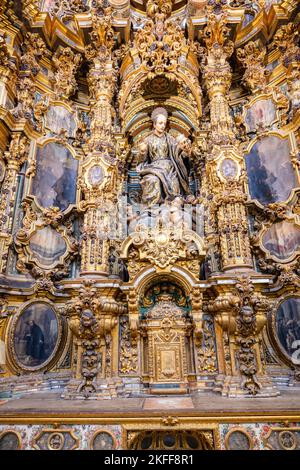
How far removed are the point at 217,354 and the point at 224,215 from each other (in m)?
3.20

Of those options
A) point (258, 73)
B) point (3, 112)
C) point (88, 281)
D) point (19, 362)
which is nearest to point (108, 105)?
point (3, 112)

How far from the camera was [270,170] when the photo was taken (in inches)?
340

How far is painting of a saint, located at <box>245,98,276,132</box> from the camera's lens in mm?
9008

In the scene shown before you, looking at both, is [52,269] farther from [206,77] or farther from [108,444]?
[206,77]

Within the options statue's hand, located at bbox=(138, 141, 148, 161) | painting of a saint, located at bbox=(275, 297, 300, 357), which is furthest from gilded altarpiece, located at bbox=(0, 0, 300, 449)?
statue's hand, located at bbox=(138, 141, 148, 161)

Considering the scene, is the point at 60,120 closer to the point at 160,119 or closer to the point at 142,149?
the point at 142,149

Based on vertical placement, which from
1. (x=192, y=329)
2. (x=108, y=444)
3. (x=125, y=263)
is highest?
(x=125, y=263)

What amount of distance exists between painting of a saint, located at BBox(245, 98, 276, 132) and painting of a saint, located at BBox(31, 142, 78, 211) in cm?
540

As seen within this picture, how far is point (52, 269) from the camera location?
7766 millimetres

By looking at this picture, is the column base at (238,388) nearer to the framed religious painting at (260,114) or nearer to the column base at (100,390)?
the column base at (100,390)

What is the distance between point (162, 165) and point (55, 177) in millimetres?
3067

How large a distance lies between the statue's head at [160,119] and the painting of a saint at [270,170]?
2.69m

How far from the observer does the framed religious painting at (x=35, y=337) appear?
6.76 m

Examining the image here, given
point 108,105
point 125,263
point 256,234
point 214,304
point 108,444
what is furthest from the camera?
point 108,105
